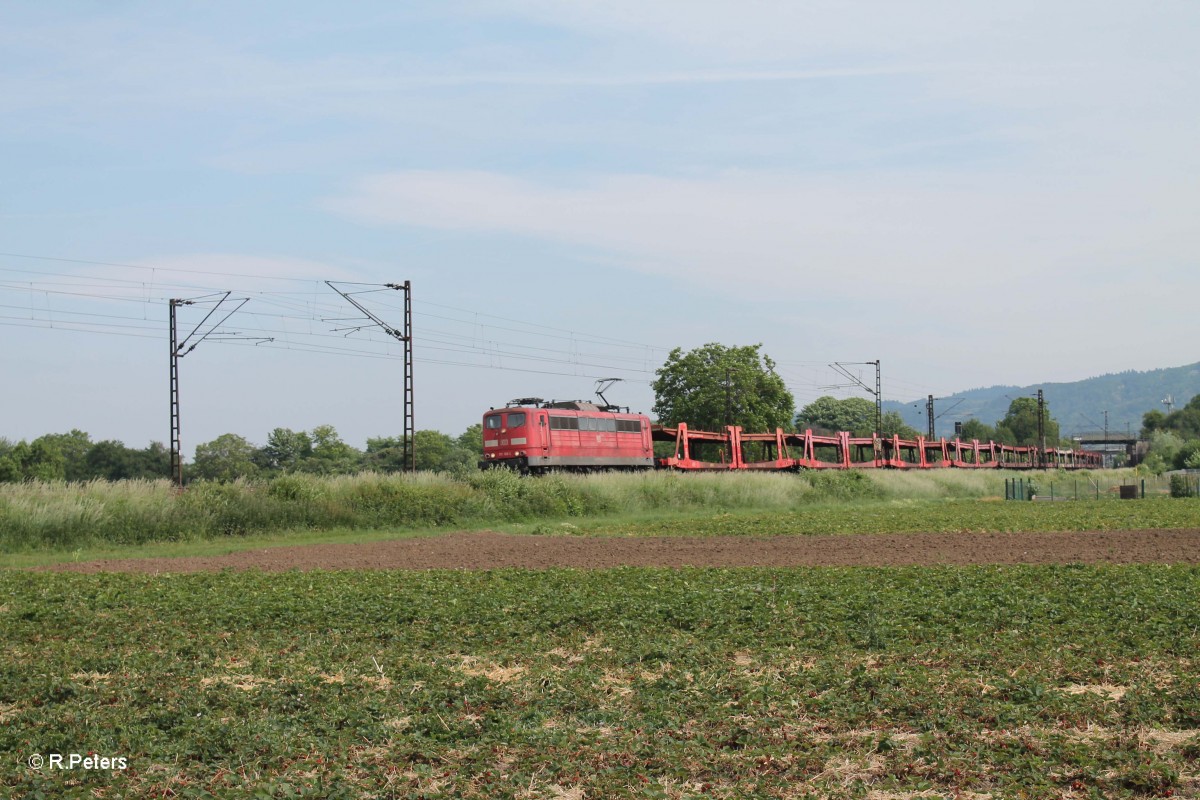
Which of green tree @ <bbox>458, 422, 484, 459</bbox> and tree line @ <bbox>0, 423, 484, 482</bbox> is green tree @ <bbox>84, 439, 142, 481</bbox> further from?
green tree @ <bbox>458, 422, 484, 459</bbox>

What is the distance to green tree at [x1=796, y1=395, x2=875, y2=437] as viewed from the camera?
158750 mm

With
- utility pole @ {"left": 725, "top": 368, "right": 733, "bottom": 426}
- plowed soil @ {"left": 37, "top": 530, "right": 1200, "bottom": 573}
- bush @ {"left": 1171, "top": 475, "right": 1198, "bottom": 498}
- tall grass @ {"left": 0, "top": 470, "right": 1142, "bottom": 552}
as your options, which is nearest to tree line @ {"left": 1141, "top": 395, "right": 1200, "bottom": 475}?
bush @ {"left": 1171, "top": 475, "right": 1198, "bottom": 498}

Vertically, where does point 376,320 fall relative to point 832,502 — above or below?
above

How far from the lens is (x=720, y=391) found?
89250 millimetres

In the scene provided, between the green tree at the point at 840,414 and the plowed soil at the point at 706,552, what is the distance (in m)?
130

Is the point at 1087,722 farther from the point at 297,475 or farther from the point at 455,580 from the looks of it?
the point at 297,475

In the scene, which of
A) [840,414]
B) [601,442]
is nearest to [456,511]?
[601,442]

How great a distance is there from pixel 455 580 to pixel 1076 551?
1306cm

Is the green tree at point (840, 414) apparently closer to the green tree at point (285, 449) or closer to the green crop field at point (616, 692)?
the green tree at point (285, 449)

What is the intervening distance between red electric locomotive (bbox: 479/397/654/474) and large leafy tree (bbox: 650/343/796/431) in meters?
37.9

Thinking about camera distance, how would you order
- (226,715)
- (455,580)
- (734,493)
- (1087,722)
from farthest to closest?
(734,493)
(455,580)
(226,715)
(1087,722)

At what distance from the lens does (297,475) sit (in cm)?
3212

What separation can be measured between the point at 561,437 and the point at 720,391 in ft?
149

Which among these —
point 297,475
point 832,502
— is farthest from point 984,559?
point 832,502
